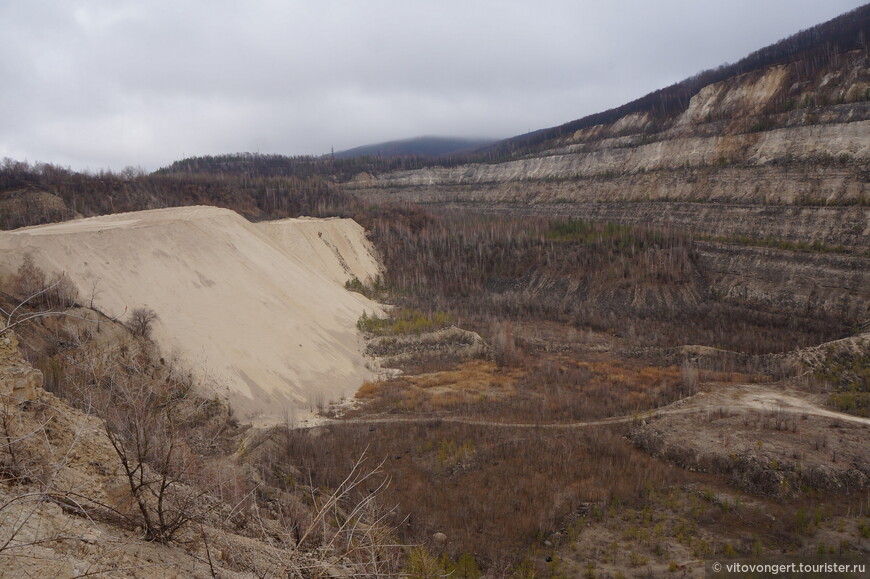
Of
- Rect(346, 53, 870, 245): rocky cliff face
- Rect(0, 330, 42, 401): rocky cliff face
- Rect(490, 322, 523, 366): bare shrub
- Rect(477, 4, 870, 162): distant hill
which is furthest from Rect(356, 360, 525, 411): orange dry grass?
Rect(477, 4, 870, 162): distant hill

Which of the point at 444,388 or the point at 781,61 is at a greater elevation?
the point at 781,61

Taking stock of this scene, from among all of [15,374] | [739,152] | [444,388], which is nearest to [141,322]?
[15,374]

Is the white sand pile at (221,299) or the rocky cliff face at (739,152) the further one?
the rocky cliff face at (739,152)

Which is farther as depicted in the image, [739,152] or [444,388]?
[739,152]

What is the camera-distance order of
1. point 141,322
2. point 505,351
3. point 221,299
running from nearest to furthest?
point 141,322, point 221,299, point 505,351

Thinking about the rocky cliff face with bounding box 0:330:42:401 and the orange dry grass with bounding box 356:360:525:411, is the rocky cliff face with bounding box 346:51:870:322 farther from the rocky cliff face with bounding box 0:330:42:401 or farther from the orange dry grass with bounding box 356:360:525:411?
the rocky cliff face with bounding box 0:330:42:401

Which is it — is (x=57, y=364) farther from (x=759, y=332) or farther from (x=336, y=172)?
(x=336, y=172)

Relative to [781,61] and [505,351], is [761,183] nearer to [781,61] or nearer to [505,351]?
[781,61]

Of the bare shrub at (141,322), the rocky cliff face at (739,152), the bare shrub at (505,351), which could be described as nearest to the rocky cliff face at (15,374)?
the bare shrub at (141,322)

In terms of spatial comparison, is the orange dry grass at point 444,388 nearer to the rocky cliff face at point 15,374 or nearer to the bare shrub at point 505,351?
the bare shrub at point 505,351
